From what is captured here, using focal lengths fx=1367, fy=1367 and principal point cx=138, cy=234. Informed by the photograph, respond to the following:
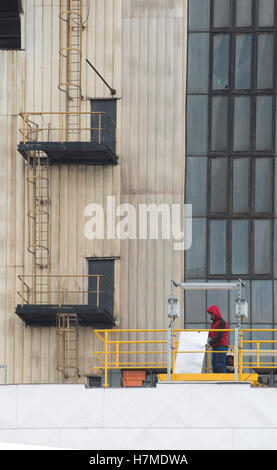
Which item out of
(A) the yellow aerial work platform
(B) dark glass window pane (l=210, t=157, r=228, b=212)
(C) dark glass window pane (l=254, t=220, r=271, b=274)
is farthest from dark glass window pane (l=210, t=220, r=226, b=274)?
(A) the yellow aerial work platform

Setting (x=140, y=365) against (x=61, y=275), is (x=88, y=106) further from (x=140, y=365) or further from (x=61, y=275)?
(x=140, y=365)

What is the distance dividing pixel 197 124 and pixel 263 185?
8.61ft

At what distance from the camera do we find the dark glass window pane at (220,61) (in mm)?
39938

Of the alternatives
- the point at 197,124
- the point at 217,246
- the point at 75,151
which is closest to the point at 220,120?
the point at 197,124

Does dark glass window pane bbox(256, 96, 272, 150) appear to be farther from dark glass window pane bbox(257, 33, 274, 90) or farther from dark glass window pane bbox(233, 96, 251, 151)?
dark glass window pane bbox(257, 33, 274, 90)

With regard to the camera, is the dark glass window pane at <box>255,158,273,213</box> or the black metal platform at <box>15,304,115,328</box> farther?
the dark glass window pane at <box>255,158,273,213</box>

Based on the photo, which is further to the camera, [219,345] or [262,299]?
[262,299]

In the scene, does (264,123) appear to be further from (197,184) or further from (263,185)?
(197,184)

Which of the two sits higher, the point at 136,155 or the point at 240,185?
the point at 136,155

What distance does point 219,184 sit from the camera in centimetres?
3994

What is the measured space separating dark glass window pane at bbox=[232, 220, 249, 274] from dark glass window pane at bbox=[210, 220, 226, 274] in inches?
11.4

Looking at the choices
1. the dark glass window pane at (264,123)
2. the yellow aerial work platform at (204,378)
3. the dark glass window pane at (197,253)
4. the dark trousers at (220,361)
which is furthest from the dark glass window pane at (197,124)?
the yellow aerial work platform at (204,378)

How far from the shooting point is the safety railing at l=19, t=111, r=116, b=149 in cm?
3984
